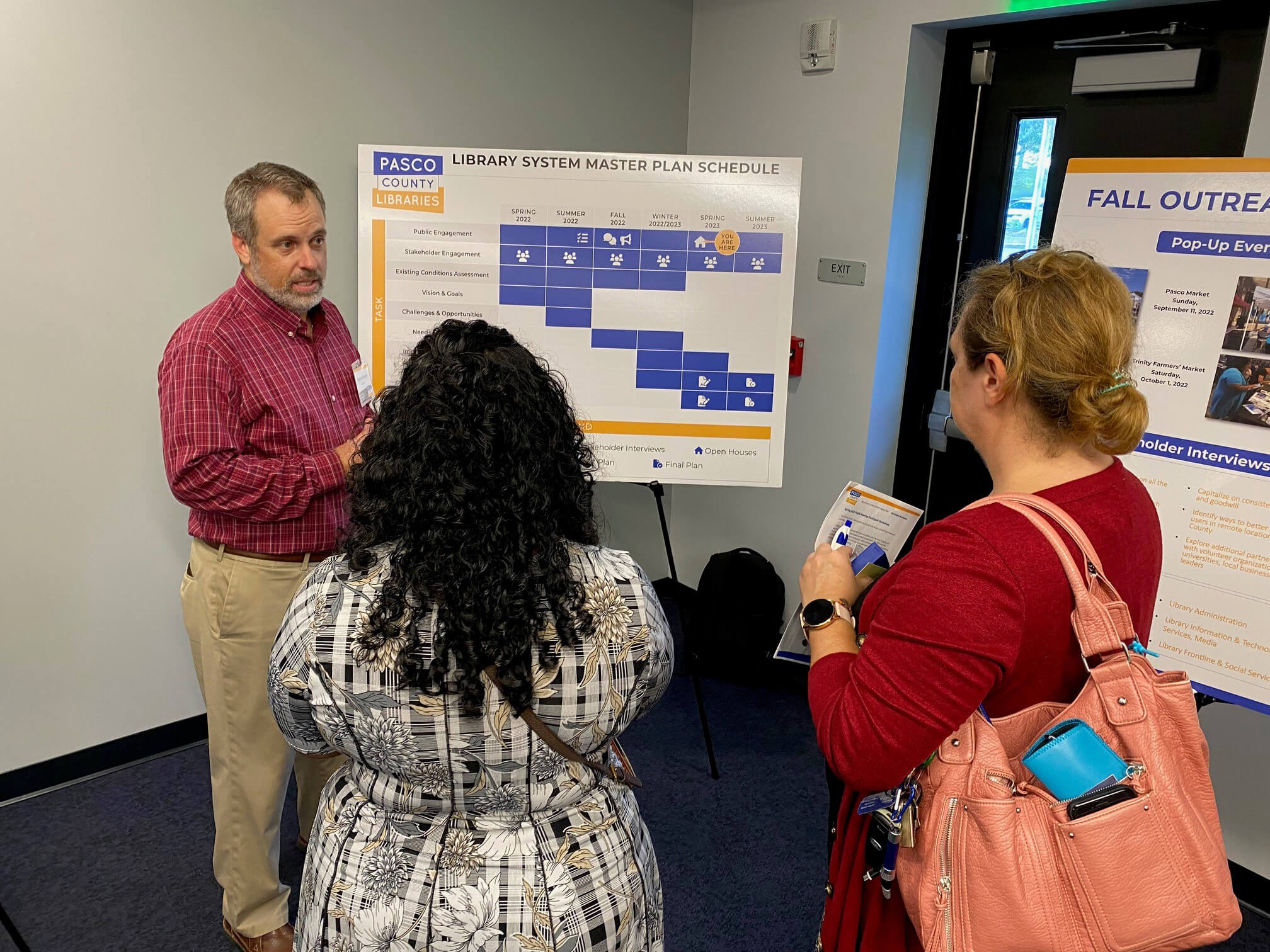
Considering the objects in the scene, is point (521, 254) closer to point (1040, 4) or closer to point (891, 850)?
point (1040, 4)

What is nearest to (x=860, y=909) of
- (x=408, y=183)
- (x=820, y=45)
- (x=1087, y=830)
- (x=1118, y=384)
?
(x=1087, y=830)

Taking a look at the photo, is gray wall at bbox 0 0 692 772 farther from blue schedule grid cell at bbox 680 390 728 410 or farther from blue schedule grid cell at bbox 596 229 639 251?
blue schedule grid cell at bbox 680 390 728 410

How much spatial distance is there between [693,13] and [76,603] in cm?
294

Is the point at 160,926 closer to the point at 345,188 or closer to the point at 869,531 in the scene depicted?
the point at 869,531

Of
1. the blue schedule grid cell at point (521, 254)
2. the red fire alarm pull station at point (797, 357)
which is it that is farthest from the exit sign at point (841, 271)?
the blue schedule grid cell at point (521, 254)

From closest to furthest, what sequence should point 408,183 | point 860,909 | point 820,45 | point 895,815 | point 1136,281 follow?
point 895,815, point 860,909, point 1136,281, point 408,183, point 820,45

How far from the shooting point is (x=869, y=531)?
1.49 metres

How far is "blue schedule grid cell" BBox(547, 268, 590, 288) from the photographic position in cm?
245

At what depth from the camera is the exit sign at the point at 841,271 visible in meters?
3.15

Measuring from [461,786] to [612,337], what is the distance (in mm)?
1526

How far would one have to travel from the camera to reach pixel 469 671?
1.07 m

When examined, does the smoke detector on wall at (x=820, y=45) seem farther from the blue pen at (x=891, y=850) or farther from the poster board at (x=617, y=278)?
the blue pen at (x=891, y=850)

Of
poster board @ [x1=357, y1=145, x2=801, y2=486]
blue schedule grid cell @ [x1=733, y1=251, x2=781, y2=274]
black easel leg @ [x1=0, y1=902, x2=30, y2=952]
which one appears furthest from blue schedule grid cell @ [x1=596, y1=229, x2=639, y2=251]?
black easel leg @ [x1=0, y1=902, x2=30, y2=952]

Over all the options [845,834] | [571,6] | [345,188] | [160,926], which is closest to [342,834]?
[845,834]
